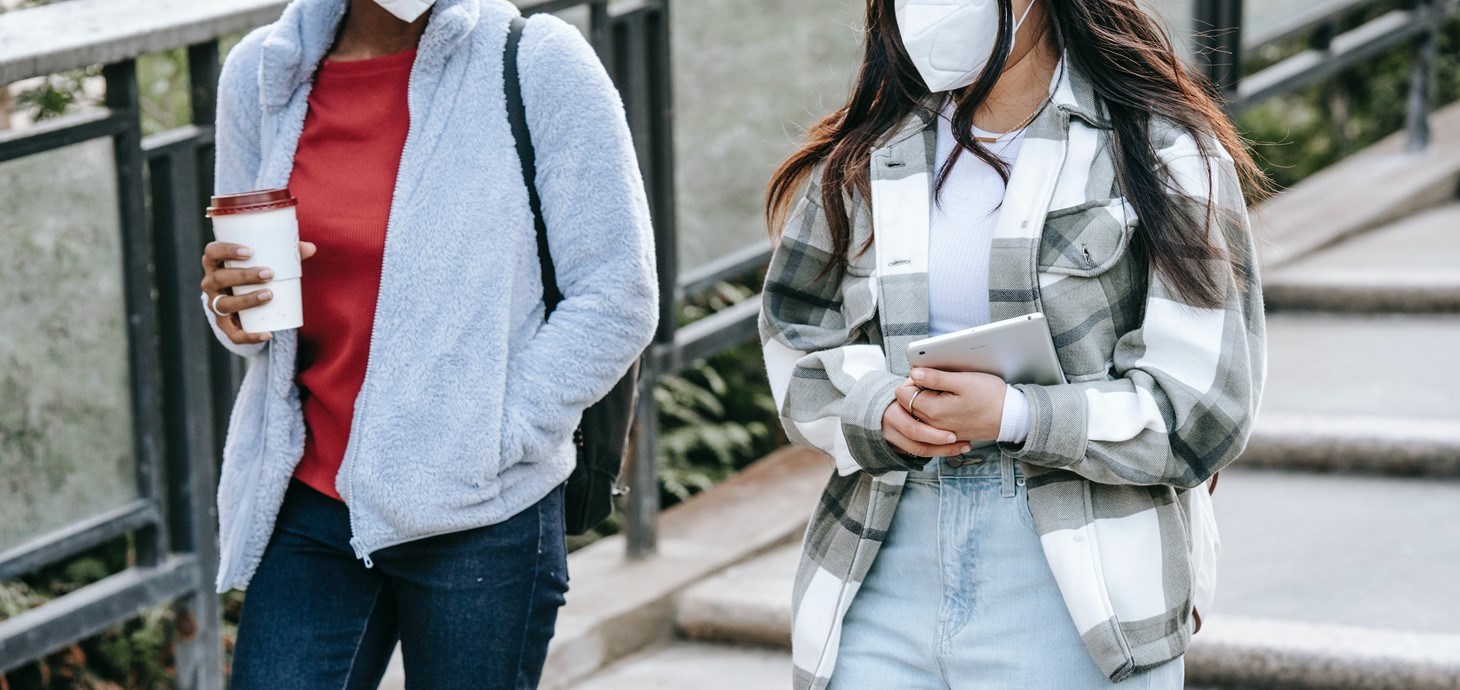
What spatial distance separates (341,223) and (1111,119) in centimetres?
113

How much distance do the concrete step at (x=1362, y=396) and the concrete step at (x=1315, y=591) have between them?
69 millimetres

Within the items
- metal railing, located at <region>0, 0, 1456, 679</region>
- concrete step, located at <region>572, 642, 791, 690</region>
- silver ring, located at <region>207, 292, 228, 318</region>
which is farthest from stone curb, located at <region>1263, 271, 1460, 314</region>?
silver ring, located at <region>207, 292, 228, 318</region>

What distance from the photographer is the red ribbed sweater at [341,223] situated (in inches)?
97.3

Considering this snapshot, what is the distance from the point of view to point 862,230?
7.54ft

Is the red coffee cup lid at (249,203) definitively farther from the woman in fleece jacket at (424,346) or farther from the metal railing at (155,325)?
the metal railing at (155,325)

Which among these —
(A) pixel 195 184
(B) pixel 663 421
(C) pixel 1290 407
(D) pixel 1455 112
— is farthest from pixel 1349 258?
(A) pixel 195 184

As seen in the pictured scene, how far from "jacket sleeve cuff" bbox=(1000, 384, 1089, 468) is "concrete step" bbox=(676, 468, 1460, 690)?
1.87 m

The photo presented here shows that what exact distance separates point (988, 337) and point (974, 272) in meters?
0.18

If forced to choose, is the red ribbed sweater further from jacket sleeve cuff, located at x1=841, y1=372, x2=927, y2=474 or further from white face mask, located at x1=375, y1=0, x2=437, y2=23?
jacket sleeve cuff, located at x1=841, y1=372, x2=927, y2=474

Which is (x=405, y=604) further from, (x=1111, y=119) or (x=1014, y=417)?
(x=1111, y=119)

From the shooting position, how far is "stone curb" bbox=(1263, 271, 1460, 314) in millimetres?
5574

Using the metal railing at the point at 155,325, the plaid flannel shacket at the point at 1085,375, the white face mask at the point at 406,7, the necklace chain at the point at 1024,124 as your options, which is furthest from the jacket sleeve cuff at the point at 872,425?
the metal railing at the point at 155,325

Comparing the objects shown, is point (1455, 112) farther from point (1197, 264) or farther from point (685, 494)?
point (1197, 264)

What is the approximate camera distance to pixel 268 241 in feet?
7.61
